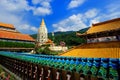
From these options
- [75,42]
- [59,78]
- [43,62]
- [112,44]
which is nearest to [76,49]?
[112,44]

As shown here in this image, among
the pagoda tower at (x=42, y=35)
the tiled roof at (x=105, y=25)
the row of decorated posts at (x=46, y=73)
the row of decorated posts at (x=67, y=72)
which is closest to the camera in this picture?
the row of decorated posts at (x=67, y=72)

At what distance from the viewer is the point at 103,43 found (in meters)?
22.4

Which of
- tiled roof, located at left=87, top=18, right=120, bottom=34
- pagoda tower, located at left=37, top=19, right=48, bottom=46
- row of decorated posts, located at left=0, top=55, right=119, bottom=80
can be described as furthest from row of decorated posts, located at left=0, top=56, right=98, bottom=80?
pagoda tower, located at left=37, top=19, right=48, bottom=46

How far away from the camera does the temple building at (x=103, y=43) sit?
20531mm

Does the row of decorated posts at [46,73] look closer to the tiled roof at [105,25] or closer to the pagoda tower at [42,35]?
the tiled roof at [105,25]

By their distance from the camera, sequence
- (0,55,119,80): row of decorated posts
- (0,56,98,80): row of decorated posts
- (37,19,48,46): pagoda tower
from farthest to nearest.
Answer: (37,19,48,46): pagoda tower < (0,56,98,80): row of decorated posts < (0,55,119,80): row of decorated posts

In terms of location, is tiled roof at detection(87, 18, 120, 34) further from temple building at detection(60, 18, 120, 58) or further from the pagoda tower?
the pagoda tower

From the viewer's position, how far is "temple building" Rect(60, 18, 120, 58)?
67.4ft

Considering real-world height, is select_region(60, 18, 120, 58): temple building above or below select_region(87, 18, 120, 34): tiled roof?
below

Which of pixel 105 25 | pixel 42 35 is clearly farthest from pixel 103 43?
pixel 42 35

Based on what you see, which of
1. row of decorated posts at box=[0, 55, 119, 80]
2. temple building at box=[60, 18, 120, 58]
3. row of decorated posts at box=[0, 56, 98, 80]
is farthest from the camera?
temple building at box=[60, 18, 120, 58]

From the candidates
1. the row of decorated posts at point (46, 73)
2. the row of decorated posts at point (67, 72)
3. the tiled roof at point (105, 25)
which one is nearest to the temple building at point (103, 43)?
the tiled roof at point (105, 25)

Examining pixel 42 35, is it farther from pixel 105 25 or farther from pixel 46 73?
pixel 46 73

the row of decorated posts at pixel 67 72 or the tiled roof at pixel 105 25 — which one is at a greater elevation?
Answer: the tiled roof at pixel 105 25
